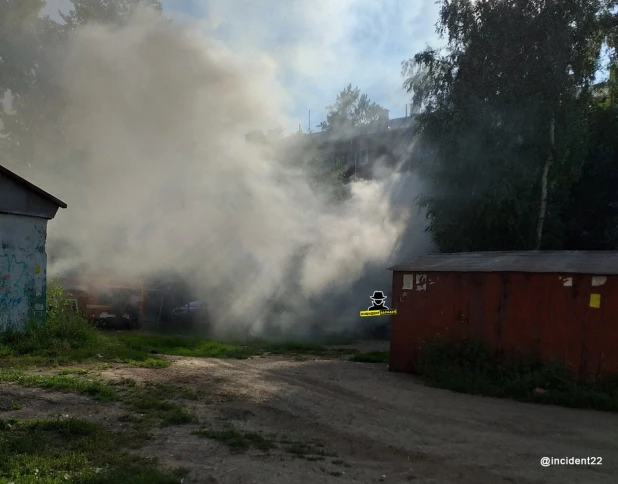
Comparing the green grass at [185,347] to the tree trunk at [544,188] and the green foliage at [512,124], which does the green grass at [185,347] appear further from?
→ the tree trunk at [544,188]

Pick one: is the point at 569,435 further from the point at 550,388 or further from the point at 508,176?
the point at 508,176

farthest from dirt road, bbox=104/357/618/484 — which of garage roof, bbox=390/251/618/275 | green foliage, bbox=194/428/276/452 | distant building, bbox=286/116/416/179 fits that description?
distant building, bbox=286/116/416/179

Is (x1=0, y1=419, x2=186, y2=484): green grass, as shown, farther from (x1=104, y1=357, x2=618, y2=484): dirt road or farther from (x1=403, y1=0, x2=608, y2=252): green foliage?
(x1=403, y1=0, x2=608, y2=252): green foliage

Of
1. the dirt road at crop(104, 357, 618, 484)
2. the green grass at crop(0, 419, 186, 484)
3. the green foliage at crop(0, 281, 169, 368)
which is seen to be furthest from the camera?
the green foliage at crop(0, 281, 169, 368)

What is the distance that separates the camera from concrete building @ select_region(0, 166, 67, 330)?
10758 mm

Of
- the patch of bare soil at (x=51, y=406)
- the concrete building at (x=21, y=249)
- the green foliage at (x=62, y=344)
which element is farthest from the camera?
the concrete building at (x=21, y=249)

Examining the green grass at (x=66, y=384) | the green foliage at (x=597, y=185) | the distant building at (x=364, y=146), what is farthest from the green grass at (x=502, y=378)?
the distant building at (x=364, y=146)

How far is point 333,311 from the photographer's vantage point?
18969 millimetres

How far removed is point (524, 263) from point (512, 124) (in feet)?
32.3

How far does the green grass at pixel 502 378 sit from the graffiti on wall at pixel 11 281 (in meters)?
8.49

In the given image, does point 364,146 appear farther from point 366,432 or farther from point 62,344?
point 366,432

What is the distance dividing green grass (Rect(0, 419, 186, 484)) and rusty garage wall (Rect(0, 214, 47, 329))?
5.99 meters

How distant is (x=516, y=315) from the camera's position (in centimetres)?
945

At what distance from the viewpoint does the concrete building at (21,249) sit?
10.8 m
